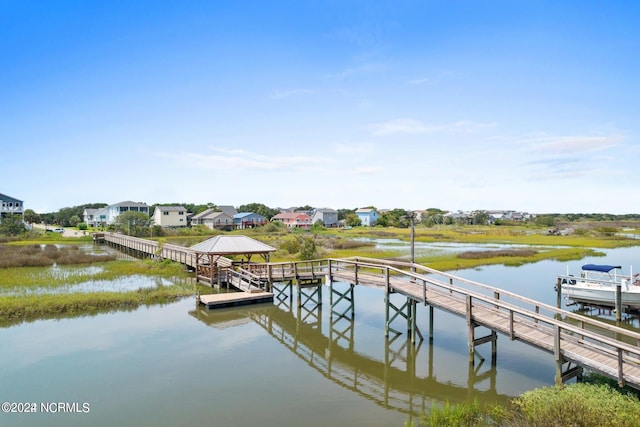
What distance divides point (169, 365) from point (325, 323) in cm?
797

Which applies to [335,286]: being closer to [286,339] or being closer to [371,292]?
[371,292]

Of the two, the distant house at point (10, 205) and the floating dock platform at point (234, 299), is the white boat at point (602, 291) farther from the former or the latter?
the distant house at point (10, 205)

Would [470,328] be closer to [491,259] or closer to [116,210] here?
[491,259]

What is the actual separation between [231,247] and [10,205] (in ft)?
273

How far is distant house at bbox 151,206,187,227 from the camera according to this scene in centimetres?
8750

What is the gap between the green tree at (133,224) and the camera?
72.0 meters

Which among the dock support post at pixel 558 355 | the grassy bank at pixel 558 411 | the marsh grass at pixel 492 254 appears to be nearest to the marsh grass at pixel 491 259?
the marsh grass at pixel 492 254

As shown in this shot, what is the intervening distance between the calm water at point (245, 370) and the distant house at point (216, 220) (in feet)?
240

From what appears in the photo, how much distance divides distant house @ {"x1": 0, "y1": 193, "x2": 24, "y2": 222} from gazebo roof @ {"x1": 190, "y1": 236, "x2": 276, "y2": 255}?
260 ft

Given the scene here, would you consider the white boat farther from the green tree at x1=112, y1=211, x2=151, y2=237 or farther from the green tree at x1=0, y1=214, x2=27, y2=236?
the green tree at x1=0, y1=214, x2=27, y2=236

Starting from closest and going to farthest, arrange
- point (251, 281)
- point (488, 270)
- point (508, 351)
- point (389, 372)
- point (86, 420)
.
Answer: point (86, 420)
point (389, 372)
point (508, 351)
point (251, 281)
point (488, 270)

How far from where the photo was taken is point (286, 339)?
16.6 m

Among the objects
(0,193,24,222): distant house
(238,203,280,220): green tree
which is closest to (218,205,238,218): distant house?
(238,203,280,220): green tree

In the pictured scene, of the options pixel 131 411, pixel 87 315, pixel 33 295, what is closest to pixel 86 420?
pixel 131 411
